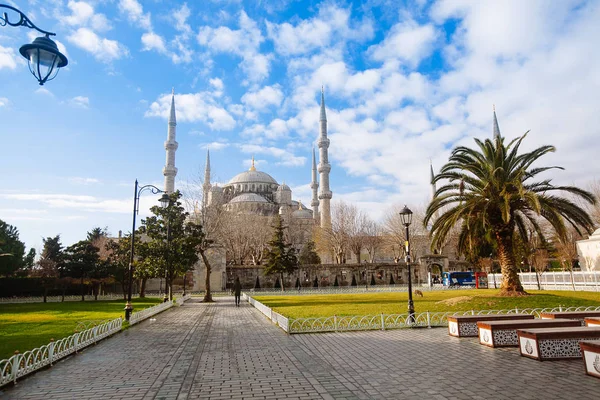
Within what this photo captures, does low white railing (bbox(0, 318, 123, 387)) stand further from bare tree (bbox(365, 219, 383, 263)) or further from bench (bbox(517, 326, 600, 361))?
bare tree (bbox(365, 219, 383, 263))

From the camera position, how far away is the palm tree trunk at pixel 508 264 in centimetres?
1438

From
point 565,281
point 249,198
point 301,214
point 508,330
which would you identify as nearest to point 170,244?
point 508,330

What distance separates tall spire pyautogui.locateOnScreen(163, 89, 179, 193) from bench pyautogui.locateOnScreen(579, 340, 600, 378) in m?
46.2

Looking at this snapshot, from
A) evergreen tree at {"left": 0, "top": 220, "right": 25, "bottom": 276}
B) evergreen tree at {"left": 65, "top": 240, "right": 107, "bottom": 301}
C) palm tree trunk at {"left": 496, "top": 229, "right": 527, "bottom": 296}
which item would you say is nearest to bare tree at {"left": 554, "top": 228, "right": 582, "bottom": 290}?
palm tree trunk at {"left": 496, "top": 229, "right": 527, "bottom": 296}

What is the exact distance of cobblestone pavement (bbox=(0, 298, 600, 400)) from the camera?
522cm

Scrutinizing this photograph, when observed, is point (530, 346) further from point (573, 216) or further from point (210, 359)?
point (573, 216)

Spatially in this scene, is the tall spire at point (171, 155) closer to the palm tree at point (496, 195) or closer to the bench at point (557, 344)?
the palm tree at point (496, 195)

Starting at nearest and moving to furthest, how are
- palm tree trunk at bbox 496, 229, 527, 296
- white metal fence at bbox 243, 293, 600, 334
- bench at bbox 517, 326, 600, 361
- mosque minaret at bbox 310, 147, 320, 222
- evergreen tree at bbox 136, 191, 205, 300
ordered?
bench at bbox 517, 326, 600, 361 → white metal fence at bbox 243, 293, 600, 334 → palm tree trunk at bbox 496, 229, 527, 296 → evergreen tree at bbox 136, 191, 205, 300 → mosque minaret at bbox 310, 147, 320, 222

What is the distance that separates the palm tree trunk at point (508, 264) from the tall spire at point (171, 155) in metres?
40.1

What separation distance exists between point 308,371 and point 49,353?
4541 millimetres

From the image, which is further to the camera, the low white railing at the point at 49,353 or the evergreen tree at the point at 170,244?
the evergreen tree at the point at 170,244

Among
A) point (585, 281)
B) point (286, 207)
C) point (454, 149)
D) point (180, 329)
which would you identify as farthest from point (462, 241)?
point (286, 207)

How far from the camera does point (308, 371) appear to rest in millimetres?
6430

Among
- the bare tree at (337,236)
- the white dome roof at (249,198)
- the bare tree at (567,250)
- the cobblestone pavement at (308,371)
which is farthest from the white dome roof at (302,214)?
the cobblestone pavement at (308,371)
